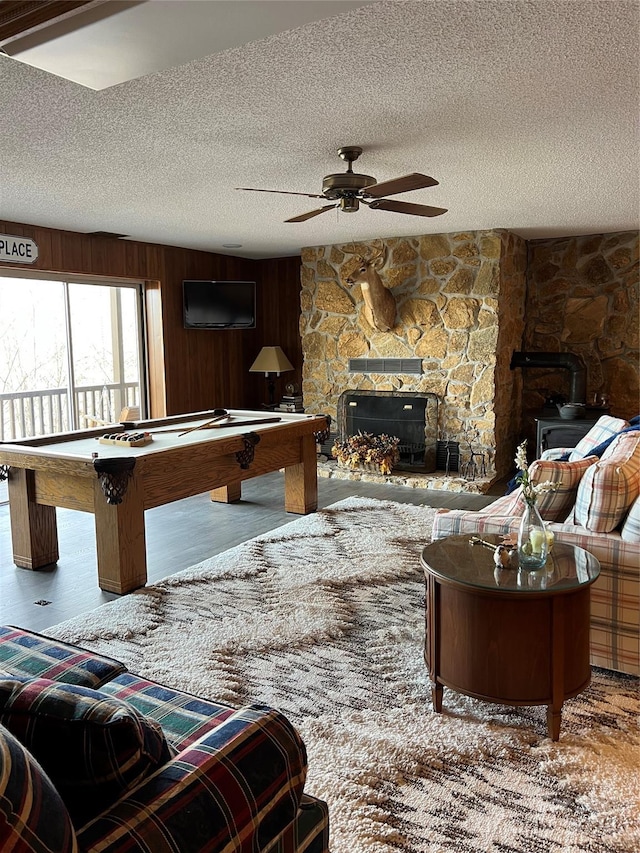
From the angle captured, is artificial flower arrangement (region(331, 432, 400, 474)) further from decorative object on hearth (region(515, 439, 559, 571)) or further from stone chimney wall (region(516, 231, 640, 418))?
decorative object on hearth (region(515, 439, 559, 571))

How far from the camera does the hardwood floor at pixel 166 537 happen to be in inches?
142

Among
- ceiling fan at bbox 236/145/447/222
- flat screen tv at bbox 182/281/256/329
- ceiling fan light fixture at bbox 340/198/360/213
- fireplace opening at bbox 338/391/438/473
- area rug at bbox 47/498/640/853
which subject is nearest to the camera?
area rug at bbox 47/498/640/853

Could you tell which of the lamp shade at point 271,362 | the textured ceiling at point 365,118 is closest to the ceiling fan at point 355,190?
the textured ceiling at point 365,118

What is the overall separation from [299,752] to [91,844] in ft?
1.50

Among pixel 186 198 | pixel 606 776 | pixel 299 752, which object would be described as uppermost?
pixel 186 198

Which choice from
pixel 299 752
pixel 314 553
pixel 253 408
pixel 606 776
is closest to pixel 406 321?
pixel 253 408

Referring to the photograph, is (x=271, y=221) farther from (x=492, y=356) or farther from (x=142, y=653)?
(x=142, y=653)

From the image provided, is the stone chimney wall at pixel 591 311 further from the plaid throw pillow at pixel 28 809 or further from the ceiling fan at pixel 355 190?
the plaid throw pillow at pixel 28 809

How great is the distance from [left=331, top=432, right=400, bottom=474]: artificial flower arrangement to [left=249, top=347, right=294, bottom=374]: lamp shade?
1.41 meters

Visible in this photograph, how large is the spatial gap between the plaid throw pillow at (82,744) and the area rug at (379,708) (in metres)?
0.98

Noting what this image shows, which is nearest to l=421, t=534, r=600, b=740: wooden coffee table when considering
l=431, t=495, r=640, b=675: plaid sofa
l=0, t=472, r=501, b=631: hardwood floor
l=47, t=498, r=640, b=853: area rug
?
l=47, t=498, r=640, b=853: area rug

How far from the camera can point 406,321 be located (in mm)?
6844

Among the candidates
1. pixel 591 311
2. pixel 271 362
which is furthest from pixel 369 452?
pixel 591 311

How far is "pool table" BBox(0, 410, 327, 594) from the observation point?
368 centimetres
